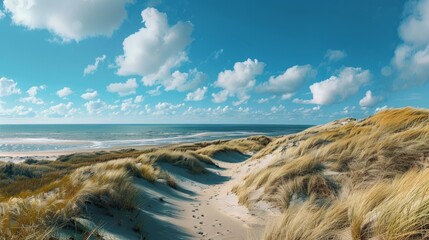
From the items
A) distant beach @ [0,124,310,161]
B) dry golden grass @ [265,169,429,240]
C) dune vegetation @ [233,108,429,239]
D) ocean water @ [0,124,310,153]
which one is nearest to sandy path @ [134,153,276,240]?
dune vegetation @ [233,108,429,239]

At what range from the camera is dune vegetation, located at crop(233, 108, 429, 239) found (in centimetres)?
324

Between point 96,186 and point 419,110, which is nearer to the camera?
point 96,186

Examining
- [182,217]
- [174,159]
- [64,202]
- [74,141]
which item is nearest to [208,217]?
[182,217]

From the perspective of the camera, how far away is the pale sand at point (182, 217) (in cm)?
558

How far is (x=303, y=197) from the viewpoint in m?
6.70

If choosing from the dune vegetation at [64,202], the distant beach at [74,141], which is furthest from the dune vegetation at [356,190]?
the distant beach at [74,141]

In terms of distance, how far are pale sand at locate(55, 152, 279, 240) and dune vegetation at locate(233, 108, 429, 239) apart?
1.96 feet

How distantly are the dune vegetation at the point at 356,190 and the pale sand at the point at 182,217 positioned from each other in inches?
23.5

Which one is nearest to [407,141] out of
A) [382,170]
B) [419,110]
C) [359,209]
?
[382,170]

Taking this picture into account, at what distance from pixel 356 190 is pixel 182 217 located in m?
4.10

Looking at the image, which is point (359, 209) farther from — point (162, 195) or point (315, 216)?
point (162, 195)

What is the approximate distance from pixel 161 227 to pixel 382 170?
17.7 feet

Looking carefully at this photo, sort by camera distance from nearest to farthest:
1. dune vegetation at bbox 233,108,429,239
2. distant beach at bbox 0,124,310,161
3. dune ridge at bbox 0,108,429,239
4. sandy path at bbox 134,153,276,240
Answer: dune vegetation at bbox 233,108,429,239, dune ridge at bbox 0,108,429,239, sandy path at bbox 134,153,276,240, distant beach at bbox 0,124,310,161

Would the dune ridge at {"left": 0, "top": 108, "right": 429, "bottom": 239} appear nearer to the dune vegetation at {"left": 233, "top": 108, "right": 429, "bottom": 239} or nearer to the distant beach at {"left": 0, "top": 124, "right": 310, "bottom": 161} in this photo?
the dune vegetation at {"left": 233, "top": 108, "right": 429, "bottom": 239}
